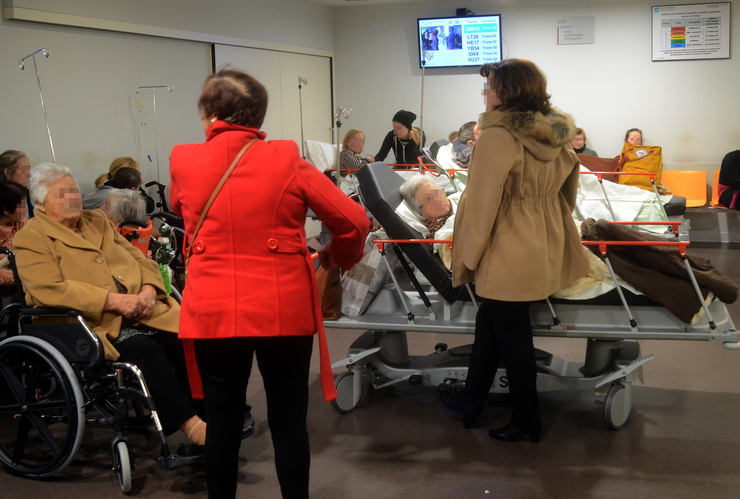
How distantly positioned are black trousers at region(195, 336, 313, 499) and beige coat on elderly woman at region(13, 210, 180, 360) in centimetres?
87

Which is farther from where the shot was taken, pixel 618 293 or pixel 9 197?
pixel 9 197

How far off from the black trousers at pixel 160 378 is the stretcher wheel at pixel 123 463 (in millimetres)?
153

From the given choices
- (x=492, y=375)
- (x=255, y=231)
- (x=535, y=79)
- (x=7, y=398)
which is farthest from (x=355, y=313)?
(x=7, y=398)

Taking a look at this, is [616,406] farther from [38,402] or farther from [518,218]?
[38,402]

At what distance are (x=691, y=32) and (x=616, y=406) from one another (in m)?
6.51

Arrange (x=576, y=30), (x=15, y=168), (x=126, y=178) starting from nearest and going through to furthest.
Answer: (x=15, y=168) → (x=126, y=178) → (x=576, y=30)

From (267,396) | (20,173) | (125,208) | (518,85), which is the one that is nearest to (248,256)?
(267,396)

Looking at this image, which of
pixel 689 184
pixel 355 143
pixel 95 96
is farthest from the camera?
pixel 689 184

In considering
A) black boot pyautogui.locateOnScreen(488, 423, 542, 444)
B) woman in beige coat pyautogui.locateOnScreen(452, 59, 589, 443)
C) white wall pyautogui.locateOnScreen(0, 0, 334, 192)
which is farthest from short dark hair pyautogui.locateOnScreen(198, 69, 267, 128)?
white wall pyautogui.locateOnScreen(0, 0, 334, 192)

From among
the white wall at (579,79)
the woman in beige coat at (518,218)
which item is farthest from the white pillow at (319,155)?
the woman in beige coat at (518,218)

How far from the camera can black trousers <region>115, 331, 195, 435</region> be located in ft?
7.77

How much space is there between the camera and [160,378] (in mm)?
2391

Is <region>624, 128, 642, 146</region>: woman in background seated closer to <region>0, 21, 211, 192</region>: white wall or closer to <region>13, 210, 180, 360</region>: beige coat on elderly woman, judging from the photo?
<region>0, 21, 211, 192</region>: white wall

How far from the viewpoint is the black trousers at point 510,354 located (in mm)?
2471
